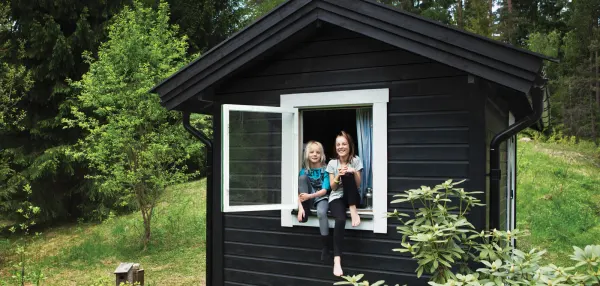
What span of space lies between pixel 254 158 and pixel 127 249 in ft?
20.2

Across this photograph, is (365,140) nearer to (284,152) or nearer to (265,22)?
(284,152)

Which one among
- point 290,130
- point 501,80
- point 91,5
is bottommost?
point 290,130

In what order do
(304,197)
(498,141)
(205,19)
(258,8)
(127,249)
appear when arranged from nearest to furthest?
(498,141), (304,197), (127,249), (205,19), (258,8)

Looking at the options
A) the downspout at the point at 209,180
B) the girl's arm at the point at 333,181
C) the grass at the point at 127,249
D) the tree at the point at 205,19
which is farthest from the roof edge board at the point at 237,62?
the tree at the point at 205,19

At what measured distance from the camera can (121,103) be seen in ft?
28.4

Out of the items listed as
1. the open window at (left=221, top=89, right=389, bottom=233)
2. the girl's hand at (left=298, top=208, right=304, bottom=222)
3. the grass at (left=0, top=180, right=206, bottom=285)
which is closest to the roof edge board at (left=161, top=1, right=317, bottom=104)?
the open window at (left=221, top=89, right=389, bottom=233)

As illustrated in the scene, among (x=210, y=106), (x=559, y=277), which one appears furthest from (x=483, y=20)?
(x=559, y=277)

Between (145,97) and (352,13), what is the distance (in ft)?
19.5

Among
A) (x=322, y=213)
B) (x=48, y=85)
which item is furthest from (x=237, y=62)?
(x=48, y=85)

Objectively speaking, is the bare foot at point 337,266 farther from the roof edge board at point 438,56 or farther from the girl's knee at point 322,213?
the roof edge board at point 438,56

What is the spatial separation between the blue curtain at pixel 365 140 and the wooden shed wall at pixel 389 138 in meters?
0.34

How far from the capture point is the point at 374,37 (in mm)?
3934

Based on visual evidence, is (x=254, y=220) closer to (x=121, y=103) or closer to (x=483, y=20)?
(x=121, y=103)

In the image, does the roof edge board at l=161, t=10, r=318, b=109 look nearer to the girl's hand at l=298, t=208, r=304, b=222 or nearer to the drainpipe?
the girl's hand at l=298, t=208, r=304, b=222
